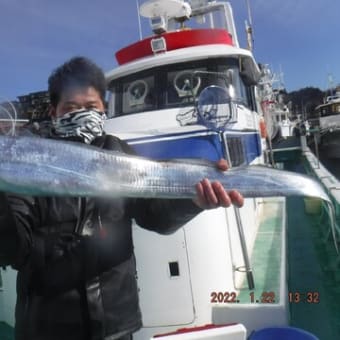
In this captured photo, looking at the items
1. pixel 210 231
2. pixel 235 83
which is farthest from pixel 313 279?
pixel 235 83

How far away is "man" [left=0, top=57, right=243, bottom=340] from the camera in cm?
185

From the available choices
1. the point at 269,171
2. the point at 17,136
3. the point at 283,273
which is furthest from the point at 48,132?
the point at 283,273

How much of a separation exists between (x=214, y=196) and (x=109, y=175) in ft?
1.75

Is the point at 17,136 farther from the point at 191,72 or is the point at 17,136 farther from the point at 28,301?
the point at 191,72

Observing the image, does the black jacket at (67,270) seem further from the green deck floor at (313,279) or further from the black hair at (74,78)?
the green deck floor at (313,279)

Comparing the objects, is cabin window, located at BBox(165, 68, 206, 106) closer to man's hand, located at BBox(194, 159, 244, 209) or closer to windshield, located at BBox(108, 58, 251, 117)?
windshield, located at BBox(108, 58, 251, 117)

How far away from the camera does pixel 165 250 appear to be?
3.45 m

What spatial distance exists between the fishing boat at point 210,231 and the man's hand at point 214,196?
17 cm

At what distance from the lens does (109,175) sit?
185 cm

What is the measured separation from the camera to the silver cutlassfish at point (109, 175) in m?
1.68

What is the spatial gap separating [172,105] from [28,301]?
161 inches

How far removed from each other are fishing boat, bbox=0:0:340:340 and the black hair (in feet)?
3.64

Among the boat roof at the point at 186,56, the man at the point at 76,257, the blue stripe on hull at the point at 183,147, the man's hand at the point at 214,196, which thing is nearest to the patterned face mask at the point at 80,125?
the man at the point at 76,257

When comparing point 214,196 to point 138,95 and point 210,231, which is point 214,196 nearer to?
point 210,231
